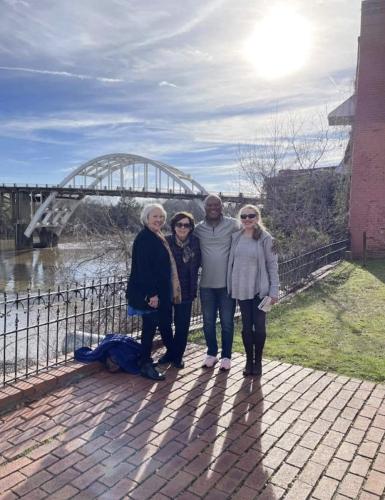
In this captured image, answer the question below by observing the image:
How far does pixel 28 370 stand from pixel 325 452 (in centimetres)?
272

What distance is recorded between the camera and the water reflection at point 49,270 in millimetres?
13562

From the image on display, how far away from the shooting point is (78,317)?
687 cm

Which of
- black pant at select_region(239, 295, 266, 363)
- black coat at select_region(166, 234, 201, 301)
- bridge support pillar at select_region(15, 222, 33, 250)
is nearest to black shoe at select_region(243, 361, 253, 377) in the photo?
black pant at select_region(239, 295, 266, 363)

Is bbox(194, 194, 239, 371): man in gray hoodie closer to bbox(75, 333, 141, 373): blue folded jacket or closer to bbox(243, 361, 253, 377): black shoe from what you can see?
bbox(243, 361, 253, 377): black shoe

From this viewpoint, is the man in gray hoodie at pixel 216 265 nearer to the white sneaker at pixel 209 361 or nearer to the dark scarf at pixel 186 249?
the white sneaker at pixel 209 361

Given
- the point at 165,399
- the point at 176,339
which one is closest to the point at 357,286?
the point at 176,339

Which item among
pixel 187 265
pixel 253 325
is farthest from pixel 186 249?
pixel 253 325

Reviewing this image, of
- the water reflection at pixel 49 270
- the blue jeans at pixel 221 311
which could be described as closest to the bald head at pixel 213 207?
the blue jeans at pixel 221 311

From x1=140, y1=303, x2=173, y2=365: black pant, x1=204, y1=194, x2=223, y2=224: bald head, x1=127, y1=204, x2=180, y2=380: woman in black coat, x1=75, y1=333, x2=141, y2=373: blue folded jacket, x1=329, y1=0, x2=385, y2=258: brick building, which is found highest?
x1=329, y1=0, x2=385, y2=258: brick building

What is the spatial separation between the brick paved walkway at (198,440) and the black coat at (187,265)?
848mm

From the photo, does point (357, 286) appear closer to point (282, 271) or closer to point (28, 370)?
point (282, 271)

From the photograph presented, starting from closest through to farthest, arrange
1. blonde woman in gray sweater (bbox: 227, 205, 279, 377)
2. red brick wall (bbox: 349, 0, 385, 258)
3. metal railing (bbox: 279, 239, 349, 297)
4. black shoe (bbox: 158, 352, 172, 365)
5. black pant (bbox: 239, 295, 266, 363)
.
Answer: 1. blonde woman in gray sweater (bbox: 227, 205, 279, 377)
2. black pant (bbox: 239, 295, 266, 363)
3. black shoe (bbox: 158, 352, 172, 365)
4. metal railing (bbox: 279, 239, 349, 297)
5. red brick wall (bbox: 349, 0, 385, 258)

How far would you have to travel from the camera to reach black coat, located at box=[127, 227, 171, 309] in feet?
12.3

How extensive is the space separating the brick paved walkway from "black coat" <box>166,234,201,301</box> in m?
0.85
